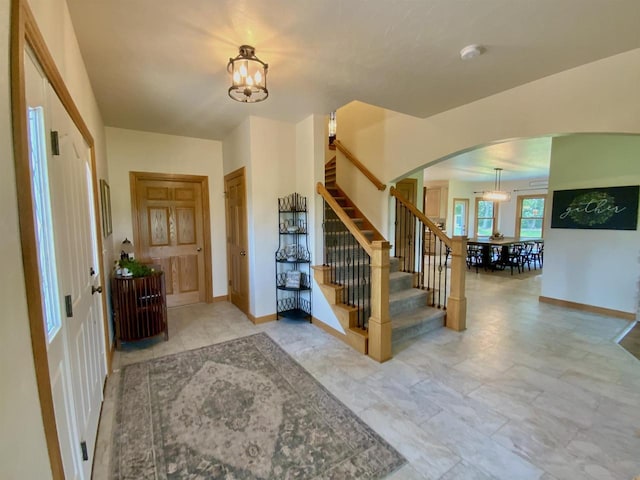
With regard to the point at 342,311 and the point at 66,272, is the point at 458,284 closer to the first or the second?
the point at 342,311

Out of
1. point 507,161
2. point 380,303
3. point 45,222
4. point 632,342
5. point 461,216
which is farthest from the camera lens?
point 461,216

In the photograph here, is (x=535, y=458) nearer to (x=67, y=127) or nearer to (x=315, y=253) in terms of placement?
(x=315, y=253)

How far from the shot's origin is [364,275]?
3.42 meters

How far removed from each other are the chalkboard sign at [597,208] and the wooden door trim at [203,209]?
18.7 feet

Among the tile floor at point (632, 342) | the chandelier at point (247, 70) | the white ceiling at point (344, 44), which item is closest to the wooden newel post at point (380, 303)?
the white ceiling at point (344, 44)

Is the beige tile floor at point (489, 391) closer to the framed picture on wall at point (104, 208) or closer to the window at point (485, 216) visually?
the framed picture on wall at point (104, 208)

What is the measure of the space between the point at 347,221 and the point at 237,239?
76.9 inches

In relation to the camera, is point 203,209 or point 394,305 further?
point 203,209

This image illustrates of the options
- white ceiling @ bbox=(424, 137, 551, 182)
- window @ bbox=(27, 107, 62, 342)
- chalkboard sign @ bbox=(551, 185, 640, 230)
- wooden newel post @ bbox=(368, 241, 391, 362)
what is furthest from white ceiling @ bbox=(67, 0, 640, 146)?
chalkboard sign @ bbox=(551, 185, 640, 230)

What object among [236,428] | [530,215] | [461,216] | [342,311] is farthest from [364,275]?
[530,215]

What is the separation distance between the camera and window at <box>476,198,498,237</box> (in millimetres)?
10828

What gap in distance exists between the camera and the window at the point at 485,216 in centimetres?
1083

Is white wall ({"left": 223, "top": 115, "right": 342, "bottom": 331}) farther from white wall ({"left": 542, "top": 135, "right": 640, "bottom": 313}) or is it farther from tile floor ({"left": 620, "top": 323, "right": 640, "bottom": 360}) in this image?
white wall ({"left": 542, "top": 135, "right": 640, "bottom": 313})

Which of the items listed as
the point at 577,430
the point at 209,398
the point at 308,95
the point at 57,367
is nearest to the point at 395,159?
the point at 308,95
